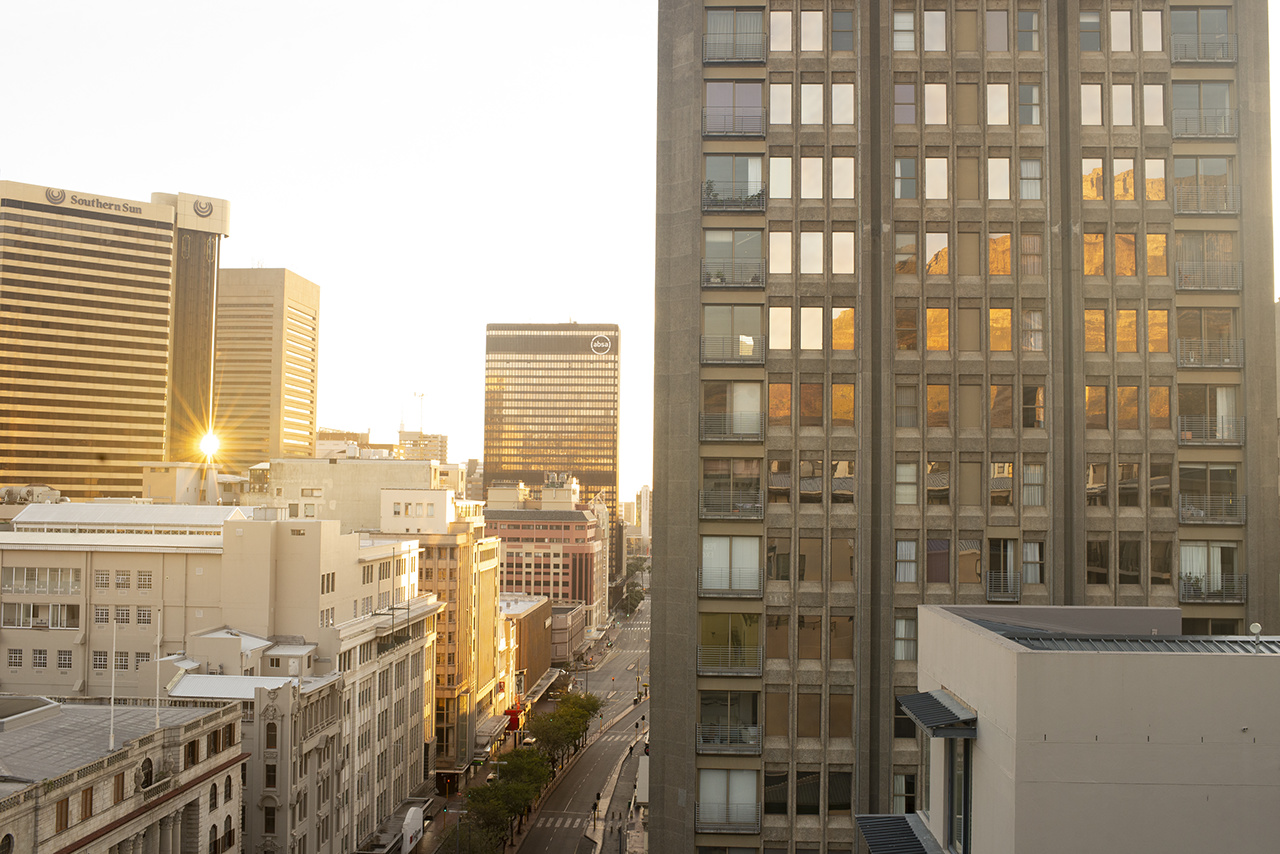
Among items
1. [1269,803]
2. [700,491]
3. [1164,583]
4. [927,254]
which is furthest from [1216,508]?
[1269,803]

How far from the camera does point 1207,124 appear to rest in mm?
41219

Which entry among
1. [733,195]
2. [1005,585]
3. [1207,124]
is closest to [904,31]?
[733,195]

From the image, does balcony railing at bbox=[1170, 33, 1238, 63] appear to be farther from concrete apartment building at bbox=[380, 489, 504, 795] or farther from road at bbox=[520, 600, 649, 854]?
concrete apartment building at bbox=[380, 489, 504, 795]

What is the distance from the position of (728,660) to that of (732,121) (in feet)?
78.7

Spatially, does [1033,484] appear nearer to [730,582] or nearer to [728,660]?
[730,582]

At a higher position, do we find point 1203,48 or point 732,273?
point 1203,48

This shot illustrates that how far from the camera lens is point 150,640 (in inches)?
3300

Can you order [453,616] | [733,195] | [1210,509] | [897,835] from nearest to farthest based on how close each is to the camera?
[897,835] → [1210,509] → [733,195] → [453,616]

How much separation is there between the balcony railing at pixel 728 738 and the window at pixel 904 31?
31.4m

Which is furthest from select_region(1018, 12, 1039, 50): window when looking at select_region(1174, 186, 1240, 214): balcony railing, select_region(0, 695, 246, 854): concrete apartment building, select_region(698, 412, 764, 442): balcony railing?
select_region(0, 695, 246, 854): concrete apartment building

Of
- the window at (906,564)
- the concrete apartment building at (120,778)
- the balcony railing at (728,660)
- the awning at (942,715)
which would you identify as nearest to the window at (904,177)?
the window at (906,564)

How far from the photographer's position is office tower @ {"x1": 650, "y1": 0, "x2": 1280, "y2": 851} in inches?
1574

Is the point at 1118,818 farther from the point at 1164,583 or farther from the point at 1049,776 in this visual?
the point at 1164,583

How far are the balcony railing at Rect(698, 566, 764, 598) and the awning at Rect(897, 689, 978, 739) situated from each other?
14.6 m
